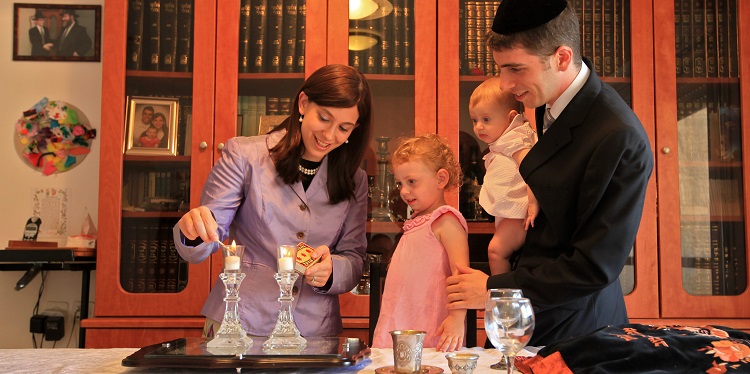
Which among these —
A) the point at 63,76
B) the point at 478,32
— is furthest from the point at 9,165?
the point at 478,32

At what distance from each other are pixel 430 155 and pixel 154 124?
1348 millimetres

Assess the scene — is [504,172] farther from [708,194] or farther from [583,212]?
[708,194]

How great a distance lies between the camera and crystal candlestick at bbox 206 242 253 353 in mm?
1578

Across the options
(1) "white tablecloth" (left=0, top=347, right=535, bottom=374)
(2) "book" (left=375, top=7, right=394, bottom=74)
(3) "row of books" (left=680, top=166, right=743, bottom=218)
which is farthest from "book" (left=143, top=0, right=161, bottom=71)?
(3) "row of books" (left=680, top=166, right=743, bottom=218)

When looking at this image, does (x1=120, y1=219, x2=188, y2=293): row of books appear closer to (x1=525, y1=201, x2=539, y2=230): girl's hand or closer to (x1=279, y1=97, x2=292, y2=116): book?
(x1=279, y1=97, x2=292, y2=116): book

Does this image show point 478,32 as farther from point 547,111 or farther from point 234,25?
point 547,111

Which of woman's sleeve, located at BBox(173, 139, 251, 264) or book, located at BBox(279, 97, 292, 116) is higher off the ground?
book, located at BBox(279, 97, 292, 116)

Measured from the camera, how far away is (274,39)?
10.5 ft

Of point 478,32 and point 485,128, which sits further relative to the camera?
point 478,32

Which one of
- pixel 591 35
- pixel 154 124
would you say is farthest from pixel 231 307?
pixel 591 35

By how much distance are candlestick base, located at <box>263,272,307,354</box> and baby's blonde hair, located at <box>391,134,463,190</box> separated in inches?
35.2

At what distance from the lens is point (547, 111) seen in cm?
192

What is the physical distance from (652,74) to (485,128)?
1.23 m

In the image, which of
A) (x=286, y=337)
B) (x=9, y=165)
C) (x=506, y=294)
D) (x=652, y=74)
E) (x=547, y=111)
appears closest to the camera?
(x=506, y=294)
